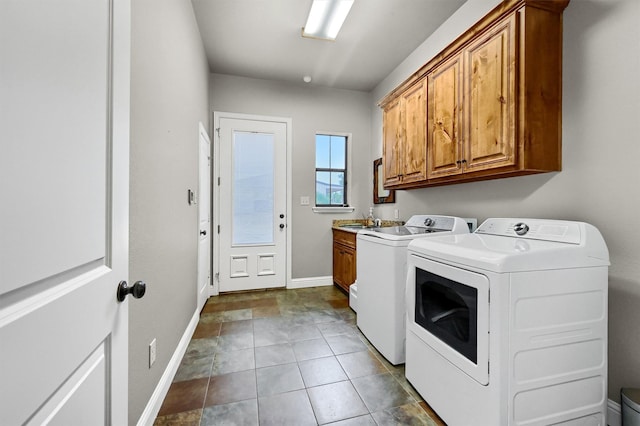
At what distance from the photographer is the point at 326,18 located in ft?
8.09

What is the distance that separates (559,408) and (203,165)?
3.32 metres

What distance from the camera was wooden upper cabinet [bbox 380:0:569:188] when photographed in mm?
1583

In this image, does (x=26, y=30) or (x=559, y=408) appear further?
(x=559, y=408)

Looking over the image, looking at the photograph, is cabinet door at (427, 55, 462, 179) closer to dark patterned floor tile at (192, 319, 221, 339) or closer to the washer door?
the washer door

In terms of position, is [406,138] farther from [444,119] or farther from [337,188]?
[337,188]

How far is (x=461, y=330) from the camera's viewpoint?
134 cm

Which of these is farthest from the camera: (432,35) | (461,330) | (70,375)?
(432,35)

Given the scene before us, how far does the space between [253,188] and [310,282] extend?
1554 mm

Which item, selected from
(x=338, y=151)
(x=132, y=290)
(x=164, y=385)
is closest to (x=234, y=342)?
(x=164, y=385)

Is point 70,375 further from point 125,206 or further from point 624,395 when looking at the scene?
point 624,395

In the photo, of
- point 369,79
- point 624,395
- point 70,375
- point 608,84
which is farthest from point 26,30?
point 369,79

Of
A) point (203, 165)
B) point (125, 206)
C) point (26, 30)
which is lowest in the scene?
point (125, 206)

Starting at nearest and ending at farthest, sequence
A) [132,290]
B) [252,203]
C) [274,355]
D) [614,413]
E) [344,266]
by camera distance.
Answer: [132,290] < [614,413] < [274,355] < [344,266] < [252,203]

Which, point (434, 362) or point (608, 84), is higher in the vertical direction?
point (608, 84)
